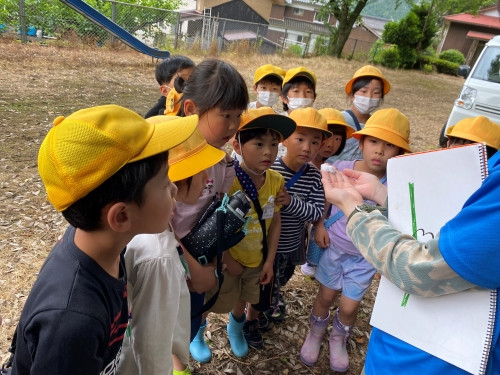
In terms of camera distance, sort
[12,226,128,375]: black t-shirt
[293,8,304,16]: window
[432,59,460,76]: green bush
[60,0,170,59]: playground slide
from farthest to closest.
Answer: [293,8,304,16]: window, [432,59,460,76]: green bush, [60,0,170,59]: playground slide, [12,226,128,375]: black t-shirt

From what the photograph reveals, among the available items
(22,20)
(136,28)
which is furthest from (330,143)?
(136,28)

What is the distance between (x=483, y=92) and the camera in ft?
21.3

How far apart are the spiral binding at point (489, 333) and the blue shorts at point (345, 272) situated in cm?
141

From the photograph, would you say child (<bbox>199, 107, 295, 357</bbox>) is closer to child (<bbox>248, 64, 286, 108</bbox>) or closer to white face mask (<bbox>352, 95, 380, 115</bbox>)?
white face mask (<bbox>352, 95, 380, 115</bbox>)

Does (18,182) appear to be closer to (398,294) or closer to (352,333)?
(352,333)

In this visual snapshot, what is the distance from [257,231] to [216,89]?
86 centimetres

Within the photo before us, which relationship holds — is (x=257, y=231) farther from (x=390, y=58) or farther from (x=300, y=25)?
(x=300, y=25)

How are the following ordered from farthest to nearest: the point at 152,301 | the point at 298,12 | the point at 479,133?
the point at 298,12, the point at 479,133, the point at 152,301

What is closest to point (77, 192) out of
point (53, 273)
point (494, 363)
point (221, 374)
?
point (53, 273)

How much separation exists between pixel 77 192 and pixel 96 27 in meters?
13.2

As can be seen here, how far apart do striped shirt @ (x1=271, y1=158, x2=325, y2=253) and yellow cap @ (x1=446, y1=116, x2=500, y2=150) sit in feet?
Result: 3.66

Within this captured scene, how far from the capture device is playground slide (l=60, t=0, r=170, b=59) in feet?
33.3

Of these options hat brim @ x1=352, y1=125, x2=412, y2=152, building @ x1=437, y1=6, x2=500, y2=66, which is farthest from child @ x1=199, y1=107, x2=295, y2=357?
building @ x1=437, y1=6, x2=500, y2=66

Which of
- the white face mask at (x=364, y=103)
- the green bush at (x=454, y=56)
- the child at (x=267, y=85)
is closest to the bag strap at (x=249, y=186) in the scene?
the white face mask at (x=364, y=103)
